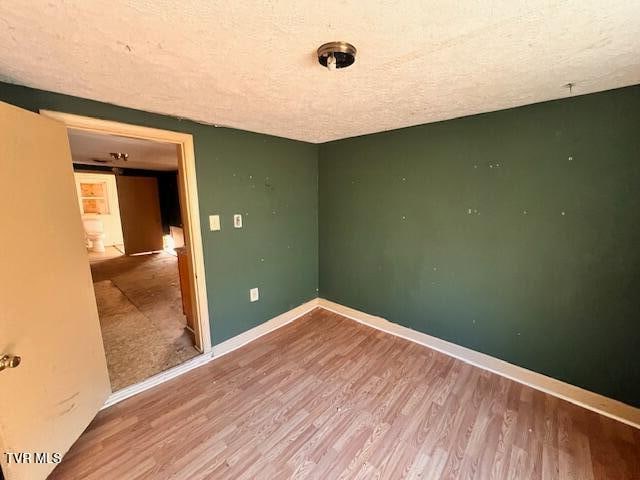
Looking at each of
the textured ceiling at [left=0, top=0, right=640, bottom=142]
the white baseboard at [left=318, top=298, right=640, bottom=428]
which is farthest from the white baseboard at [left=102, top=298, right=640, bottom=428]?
the textured ceiling at [left=0, top=0, right=640, bottom=142]

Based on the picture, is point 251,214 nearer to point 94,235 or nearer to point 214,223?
point 214,223

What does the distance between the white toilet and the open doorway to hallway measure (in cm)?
2

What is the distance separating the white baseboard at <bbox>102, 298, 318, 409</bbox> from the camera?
77.1 inches

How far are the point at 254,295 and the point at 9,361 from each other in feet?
5.62

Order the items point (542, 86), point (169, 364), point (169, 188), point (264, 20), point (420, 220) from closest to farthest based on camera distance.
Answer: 1. point (264, 20)
2. point (542, 86)
3. point (169, 364)
4. point (420, 220)
5. point (169, 188)

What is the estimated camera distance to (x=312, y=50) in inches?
42.0

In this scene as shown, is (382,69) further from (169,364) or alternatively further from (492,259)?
(169,364)

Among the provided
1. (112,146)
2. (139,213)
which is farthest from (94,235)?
(112,146)

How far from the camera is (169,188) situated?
6.74 metres

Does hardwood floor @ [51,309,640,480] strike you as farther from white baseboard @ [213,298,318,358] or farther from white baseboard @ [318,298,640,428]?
white baseboard @ [213,298,318,358]

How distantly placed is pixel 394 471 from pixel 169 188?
24.0ft

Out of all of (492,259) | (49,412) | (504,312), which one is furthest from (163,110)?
(504,312)

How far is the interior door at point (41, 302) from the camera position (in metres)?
1.16

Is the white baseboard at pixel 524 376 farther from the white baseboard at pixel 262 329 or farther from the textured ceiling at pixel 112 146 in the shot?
the textured ceiling at pixel 112 146
